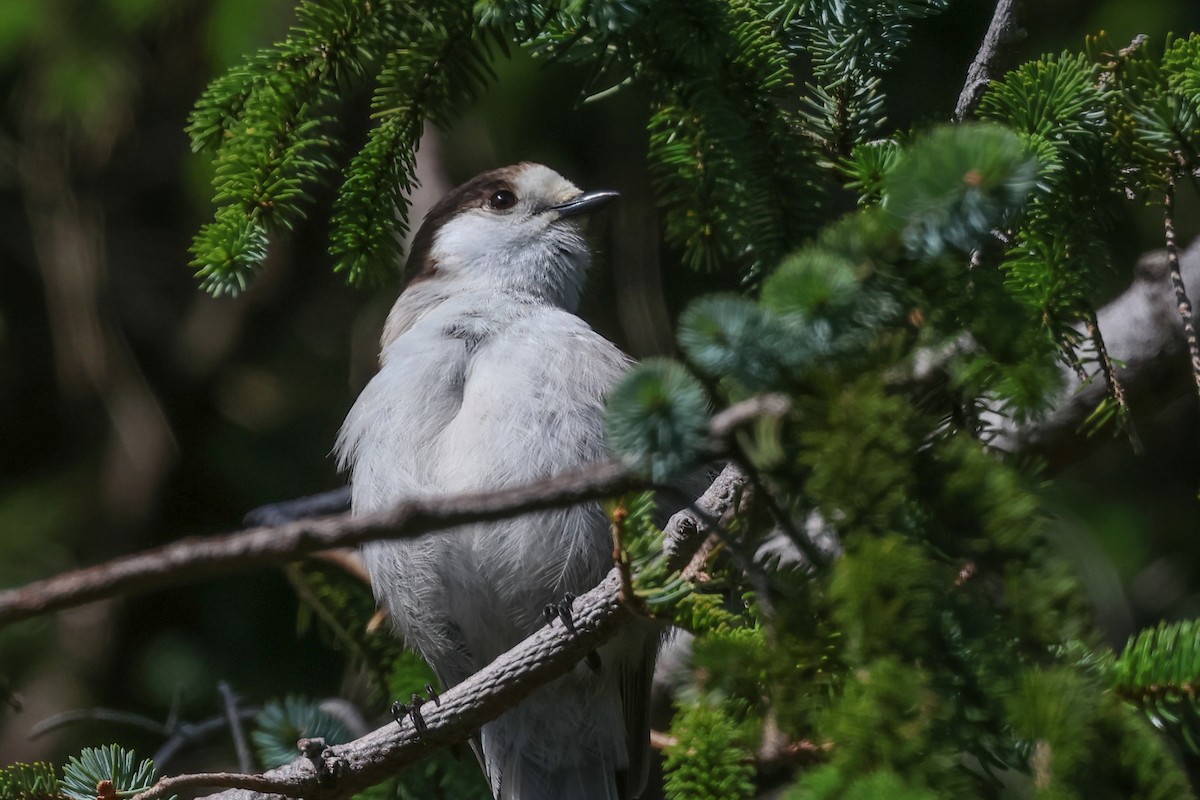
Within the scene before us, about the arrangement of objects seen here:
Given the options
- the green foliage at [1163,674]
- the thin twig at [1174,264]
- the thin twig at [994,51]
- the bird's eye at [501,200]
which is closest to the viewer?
the green foliage at [1163,674]

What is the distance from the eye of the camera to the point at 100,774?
8.25 ft

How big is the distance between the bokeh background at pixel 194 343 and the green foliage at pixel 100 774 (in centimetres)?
181

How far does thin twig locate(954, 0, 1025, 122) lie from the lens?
2.61 meters

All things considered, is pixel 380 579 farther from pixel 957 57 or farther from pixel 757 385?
pixel 957 57

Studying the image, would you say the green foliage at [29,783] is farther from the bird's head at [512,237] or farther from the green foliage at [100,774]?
the bird's head at [512,237]

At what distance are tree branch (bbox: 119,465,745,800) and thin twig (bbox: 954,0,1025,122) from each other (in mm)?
989

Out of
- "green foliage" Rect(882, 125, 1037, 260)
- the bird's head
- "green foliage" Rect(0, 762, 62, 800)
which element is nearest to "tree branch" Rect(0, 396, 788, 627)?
"green foliage" Rect(882, 125, 1037, 260)

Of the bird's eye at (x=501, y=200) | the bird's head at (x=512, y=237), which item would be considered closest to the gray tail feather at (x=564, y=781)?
the bird's head at (x=512, y=237)

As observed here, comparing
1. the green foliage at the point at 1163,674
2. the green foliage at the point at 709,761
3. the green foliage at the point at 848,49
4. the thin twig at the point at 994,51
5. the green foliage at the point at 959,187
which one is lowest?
the green foliage at the point at 1163,674

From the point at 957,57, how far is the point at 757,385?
3.68 m

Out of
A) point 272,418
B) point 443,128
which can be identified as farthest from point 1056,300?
point 272,418

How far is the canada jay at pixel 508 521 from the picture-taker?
128 inches

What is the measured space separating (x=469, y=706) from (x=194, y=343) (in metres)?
4.05

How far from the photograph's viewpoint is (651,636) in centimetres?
353
